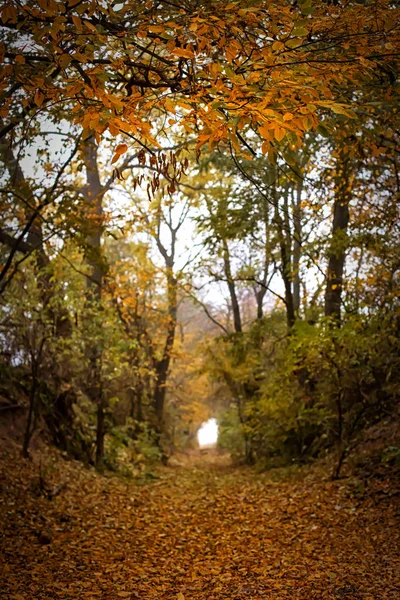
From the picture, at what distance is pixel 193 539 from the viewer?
17.8 feet

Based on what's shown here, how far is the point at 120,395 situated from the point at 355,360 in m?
7.74

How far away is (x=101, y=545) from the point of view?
16.5 ft

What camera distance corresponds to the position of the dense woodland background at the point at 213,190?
2.58 metres

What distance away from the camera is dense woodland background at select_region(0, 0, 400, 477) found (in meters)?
2.58

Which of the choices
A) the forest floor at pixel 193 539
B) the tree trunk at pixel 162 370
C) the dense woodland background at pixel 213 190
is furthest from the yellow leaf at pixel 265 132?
the tree trunk at pixel 162 370

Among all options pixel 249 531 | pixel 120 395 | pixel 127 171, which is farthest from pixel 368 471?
pixel 127 171

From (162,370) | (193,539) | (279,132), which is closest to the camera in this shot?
(279,132)

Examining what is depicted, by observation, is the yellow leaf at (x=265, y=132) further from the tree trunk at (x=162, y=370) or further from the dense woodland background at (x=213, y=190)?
the tree trunk at (x=162, y=370)

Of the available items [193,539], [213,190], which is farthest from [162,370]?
[193,539]

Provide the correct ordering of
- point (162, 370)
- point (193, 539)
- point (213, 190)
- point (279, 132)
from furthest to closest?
point (162, 370)
point (213, 190)
point (193, 539)
point (279, 132)

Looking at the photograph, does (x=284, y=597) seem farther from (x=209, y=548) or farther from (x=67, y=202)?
(x=67, y=202)

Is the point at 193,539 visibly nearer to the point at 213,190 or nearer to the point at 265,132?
the point at 265,132

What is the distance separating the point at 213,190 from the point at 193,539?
8078 mm

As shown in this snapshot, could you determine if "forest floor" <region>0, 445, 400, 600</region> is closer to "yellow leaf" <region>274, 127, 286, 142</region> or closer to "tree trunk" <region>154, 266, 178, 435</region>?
"yellow leaf" <region>274, 127, 286, 142</region>
